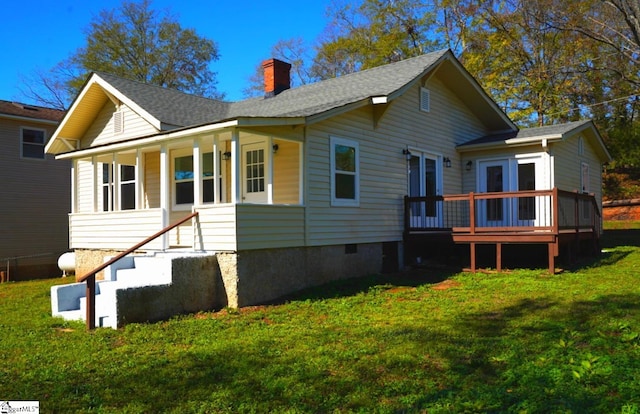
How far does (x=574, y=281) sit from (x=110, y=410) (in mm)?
8411

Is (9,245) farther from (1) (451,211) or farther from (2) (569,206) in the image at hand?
(2) (569,206)

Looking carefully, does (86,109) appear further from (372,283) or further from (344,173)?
(372,283)

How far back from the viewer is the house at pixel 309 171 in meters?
9.38

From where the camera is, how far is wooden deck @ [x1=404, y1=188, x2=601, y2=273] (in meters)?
10.9

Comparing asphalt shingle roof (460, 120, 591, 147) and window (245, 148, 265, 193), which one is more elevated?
asphalt shingle roof (460, 120, 591, 147)

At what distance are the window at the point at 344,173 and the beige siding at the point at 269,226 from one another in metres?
1.20

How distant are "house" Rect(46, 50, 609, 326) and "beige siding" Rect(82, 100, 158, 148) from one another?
48 mm

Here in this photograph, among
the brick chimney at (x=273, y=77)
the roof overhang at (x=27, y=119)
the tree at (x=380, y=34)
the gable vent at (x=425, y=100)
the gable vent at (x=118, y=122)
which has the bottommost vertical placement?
the gable vent at (x=118, y=122)

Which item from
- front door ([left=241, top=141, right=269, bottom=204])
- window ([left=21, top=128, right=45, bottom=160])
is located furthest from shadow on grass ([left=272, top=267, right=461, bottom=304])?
window ([left=21, top=128, right=45, bottom=160])

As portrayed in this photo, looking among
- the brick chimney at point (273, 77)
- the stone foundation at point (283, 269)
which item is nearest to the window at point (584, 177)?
the stone foundation at point (283, 269)

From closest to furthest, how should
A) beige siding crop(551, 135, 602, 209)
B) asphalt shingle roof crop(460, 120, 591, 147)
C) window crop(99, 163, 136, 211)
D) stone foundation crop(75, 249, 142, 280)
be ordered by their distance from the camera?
stone foundation crop(75, 249, 142, 280), asphalt shingle roof crop(460, 120, 591, 147), beige siding crop(551, 135, 602, 209), window crop(99, 163, 136, 211)

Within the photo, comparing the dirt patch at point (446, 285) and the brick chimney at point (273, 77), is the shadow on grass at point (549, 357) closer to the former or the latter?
the dirt patch at point (446, 285)

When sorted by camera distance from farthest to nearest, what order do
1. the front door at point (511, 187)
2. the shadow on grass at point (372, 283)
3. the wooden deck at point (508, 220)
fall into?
1. the front door at point (511, 187)
2. the wooden deck at point (508, 220)
3. the shadow on grass at point (372, 283)

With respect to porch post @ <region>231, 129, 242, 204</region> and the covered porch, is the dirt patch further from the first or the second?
porch post @ <region>231, 129, 242, 204</region>
